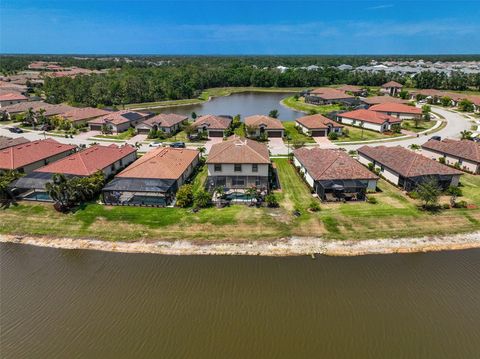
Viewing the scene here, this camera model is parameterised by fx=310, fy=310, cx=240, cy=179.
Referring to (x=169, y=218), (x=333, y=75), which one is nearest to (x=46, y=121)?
(x=169, y=218)

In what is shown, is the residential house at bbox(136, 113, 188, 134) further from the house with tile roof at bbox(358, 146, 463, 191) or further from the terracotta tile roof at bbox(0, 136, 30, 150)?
the house with tile roof at bbox(358, 146, 463, 191)

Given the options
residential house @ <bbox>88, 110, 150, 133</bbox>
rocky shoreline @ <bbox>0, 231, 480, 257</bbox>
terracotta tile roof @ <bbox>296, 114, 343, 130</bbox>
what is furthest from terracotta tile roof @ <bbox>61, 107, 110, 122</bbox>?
rocky shoreline @ <bbox>0, 231, 480, 257</bbox>

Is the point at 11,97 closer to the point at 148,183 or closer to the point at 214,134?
the point at 214,134

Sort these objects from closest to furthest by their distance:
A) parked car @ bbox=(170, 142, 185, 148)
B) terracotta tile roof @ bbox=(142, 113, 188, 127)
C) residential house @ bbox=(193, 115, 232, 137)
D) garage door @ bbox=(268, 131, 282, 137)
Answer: parked car @ bbox=(170, 142, 185, 148) < garage door @ bbox=(268, 131, 282, 137) < residential house @ bbox=(193, 115, 232, 137) < terracotta tile roof @ bbox=(142, 113, 188, 127)

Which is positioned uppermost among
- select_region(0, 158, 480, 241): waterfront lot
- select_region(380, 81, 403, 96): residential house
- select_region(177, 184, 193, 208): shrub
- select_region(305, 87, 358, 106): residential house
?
select_region(380, 81, 403, 96): residential house

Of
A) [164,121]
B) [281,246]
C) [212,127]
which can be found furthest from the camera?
[164,121]

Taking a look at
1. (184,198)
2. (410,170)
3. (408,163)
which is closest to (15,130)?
(184,198)

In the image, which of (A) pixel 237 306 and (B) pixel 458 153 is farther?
(B) pixel 458 153
